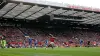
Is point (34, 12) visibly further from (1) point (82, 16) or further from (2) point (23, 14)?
(1) point (82, 16)

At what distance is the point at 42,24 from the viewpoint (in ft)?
209

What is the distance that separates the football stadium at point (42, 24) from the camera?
46156mm

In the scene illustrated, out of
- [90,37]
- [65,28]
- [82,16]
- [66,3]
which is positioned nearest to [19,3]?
[66,3]

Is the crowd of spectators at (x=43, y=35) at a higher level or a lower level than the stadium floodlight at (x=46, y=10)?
lower

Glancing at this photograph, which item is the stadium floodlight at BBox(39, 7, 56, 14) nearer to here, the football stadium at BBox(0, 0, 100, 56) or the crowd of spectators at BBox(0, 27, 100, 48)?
the football stadium at BBox(0, 0, 100, 56)

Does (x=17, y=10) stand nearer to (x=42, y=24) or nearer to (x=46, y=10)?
(x=46, y=10)

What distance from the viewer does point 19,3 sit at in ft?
142

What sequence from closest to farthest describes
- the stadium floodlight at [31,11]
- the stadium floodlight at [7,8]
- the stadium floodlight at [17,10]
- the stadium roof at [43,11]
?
the stadium floodlight at [7,8] < the stadium roof at [43,11] < the stadium floodlight at [17,10] < the stadium floodlight at [31,11]

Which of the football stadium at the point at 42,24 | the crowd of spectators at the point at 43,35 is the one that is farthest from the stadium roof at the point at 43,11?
the crowd of spectators at the point at 43,35

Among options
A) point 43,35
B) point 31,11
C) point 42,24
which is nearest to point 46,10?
point 31,11

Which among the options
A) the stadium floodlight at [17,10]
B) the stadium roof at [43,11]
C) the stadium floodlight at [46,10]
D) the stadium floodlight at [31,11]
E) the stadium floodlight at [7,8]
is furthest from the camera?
the stadium floodlight at [46,10]

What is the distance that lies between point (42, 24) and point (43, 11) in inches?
521

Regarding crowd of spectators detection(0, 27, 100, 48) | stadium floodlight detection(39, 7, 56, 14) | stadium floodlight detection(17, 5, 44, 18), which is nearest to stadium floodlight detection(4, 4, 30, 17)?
stadium floodlight detection(17, 5, 44, 18)

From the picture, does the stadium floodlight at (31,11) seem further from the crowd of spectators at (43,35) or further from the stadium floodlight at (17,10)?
the crowd of spectators at (43,35)
